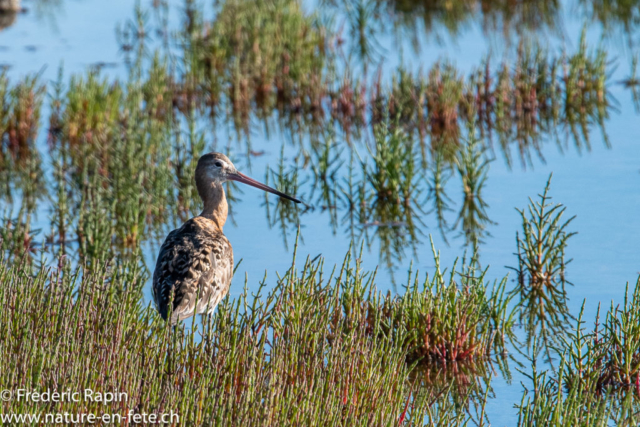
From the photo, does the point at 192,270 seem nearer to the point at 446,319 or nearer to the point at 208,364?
the point at 208,364

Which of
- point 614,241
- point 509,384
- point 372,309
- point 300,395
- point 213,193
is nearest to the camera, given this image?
point 300,395

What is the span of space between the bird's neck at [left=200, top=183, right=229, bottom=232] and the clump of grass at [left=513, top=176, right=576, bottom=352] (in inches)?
90.0

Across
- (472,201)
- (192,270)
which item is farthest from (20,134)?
(192,270)

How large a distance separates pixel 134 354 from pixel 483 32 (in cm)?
1183

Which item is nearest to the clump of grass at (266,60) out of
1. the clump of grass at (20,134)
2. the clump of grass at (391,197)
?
the clump of grass at (20,134)

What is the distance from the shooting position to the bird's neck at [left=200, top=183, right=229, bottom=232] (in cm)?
720

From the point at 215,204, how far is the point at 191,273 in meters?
1.34

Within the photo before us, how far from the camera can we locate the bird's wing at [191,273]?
588cm

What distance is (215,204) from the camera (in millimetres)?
7254

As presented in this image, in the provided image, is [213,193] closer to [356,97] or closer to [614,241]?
[614,241]

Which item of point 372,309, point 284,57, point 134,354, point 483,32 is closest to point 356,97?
point 284,57

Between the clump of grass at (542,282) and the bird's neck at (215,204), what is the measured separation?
2287 mm

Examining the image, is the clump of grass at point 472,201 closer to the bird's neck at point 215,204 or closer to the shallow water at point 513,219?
the shallow water at point 513,219

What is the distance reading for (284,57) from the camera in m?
12.9
